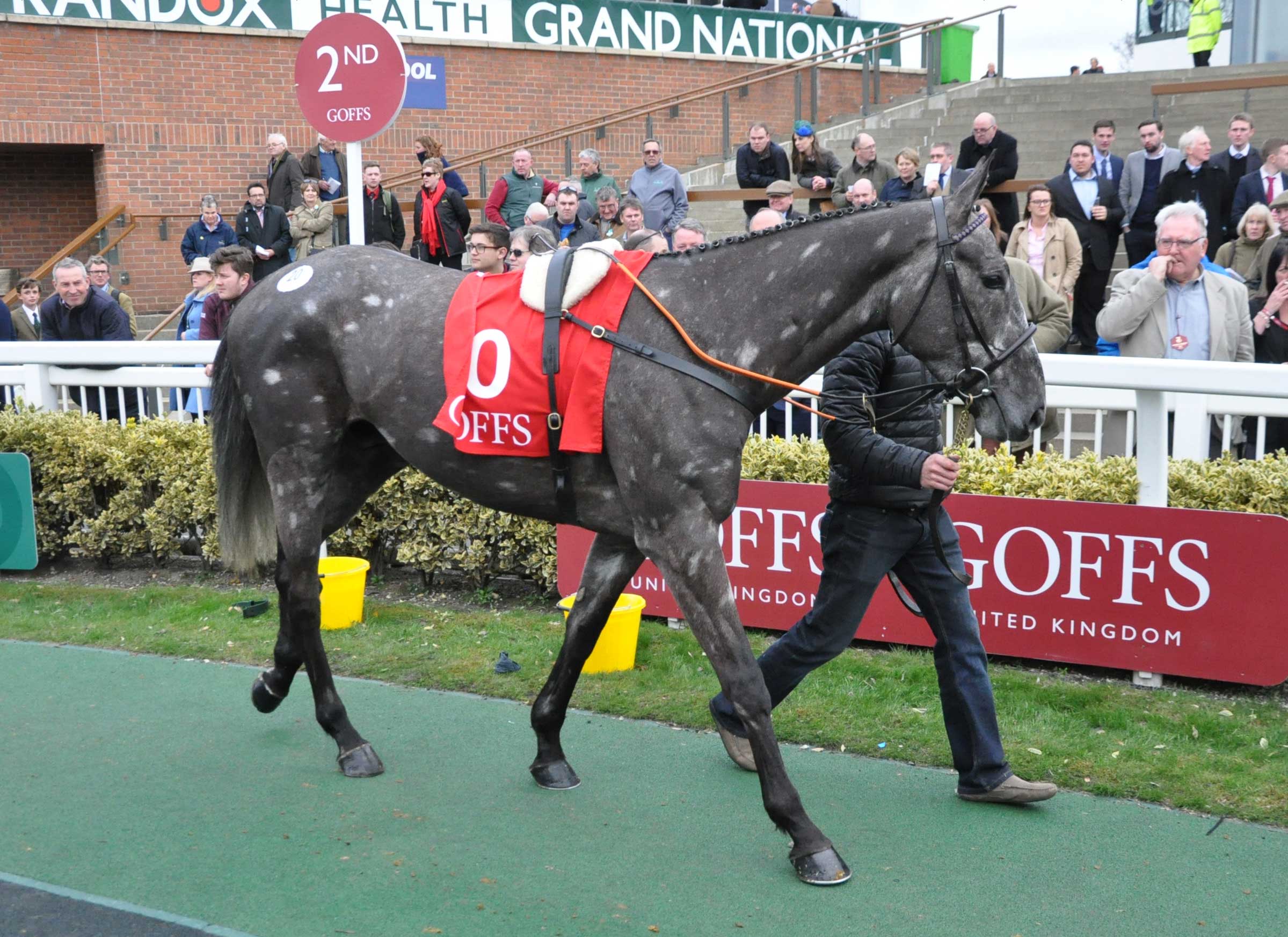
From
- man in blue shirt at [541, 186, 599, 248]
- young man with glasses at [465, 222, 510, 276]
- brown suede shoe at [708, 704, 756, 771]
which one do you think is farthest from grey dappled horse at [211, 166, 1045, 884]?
man in blue shirt at [541, 186, 599, 248]

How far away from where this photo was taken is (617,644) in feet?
18.3

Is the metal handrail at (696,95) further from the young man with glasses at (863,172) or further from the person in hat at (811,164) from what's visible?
the young man with glasses at (863,172)

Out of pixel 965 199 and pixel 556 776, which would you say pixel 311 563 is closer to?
pixel 556 776

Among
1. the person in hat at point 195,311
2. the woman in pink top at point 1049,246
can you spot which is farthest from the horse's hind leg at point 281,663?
the woman in pink top at point 1049,246

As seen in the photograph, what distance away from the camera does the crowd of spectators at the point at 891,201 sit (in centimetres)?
669

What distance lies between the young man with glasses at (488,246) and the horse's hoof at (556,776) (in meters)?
3.93

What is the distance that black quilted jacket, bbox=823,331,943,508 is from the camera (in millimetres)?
3910

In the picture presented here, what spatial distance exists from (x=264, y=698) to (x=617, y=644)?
1511 mm

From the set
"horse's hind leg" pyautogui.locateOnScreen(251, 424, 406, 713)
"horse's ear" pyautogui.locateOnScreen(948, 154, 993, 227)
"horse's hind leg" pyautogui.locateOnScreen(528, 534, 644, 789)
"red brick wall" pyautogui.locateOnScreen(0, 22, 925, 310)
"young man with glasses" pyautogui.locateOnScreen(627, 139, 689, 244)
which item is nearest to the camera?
"horse's ear" pyautogui.locateOnScreen(948, 154, 993, 227)

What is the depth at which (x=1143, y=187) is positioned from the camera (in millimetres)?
10844

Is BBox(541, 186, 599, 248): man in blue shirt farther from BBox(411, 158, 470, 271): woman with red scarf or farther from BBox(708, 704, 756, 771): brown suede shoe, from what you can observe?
BBox(708, 704, 756, 771): brown suede shoe

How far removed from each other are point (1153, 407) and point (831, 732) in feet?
6.22

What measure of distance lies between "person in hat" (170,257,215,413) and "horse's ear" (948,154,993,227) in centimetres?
582

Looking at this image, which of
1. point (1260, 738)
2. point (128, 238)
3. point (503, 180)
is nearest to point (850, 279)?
point (1260, 738)
